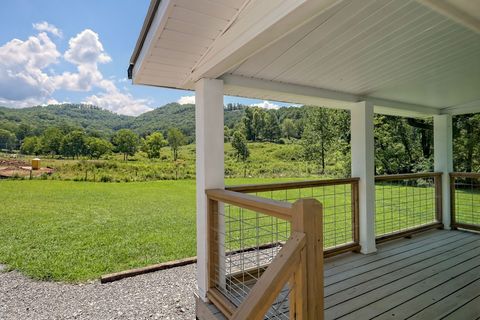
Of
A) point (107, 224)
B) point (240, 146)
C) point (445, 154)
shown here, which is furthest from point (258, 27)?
point (240, 146)

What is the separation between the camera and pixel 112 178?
15.8 metres

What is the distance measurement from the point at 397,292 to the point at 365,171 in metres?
1.52

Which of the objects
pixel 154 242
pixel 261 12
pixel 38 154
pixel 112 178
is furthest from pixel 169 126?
pixel 261 12

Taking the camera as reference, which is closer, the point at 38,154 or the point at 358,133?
the point at 358,133

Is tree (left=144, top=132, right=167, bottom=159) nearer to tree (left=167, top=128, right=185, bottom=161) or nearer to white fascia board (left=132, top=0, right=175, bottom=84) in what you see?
tree (left=167, top=128, right=185, bottom=161)

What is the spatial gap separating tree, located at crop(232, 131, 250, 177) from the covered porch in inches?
544

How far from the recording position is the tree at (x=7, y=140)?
15.1 meters

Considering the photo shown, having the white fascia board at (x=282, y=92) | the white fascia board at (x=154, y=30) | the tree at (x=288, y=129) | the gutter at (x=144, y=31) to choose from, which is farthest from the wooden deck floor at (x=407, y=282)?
the tree at (x=288, y=129)

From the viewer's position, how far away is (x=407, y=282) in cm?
269

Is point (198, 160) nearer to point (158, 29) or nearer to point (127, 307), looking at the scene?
point (158, 29)

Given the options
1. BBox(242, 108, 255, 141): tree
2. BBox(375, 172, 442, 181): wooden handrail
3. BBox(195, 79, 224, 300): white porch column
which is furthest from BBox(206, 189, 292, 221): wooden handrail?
BBox(242, 108, 255, 141): tree

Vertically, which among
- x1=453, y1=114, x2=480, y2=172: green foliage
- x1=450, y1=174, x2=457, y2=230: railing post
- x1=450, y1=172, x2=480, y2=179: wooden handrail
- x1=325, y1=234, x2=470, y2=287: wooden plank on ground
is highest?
x1=453, y1=114, x2=480, y2=172: green foliage

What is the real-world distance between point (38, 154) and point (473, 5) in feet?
66.0

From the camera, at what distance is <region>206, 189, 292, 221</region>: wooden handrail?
125 centimetres
